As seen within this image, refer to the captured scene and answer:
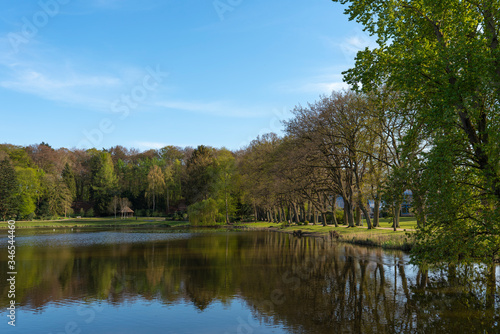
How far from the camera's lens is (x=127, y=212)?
99.4 m

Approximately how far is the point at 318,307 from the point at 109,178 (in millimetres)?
97058

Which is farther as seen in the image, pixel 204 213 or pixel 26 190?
pixel 26 190

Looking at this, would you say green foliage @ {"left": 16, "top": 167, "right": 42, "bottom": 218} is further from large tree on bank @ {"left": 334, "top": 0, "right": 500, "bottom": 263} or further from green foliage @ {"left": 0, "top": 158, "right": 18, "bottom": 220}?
large tree on bank @ {"left": 334, "top": 0, "right": 500, "bottom": 263}

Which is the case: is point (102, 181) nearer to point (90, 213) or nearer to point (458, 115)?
point (90, 213)

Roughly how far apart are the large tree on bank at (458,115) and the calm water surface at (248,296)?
2.25m

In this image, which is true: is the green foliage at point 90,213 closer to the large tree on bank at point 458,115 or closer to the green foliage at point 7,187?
the green foliage at point 7,187

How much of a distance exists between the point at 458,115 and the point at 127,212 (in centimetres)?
9405

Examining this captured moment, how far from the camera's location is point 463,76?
1392cm

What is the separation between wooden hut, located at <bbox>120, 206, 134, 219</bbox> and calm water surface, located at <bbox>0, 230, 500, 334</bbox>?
67.9 meters

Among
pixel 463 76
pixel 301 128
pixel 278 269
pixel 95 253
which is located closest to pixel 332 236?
pixel 301 128

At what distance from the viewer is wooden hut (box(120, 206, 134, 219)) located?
91.9 metres

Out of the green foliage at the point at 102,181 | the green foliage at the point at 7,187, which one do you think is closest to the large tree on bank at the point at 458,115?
the green foliage at the point at 7,187

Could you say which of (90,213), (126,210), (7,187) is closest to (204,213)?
(126,210)

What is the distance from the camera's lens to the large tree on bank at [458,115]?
13.0 meters
